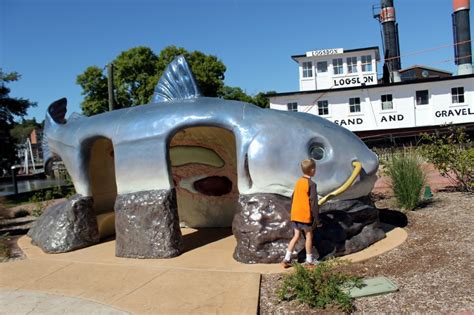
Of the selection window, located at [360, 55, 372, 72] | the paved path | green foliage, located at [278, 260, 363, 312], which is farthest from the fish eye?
window, located at [360, 55, 372, 72]

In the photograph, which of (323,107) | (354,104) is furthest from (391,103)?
(323,107)

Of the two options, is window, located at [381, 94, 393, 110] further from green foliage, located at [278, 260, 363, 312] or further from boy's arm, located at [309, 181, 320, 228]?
green foliage, located at [278, 260, 363, 312]

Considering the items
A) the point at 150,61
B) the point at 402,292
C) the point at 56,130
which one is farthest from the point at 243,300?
the point at 150,61

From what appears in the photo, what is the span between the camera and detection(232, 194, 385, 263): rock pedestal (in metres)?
5.53

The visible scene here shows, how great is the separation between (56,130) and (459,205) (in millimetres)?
7808

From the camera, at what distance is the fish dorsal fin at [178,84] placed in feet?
22.9

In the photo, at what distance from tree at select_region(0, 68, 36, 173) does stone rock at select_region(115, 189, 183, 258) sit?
19791 mm

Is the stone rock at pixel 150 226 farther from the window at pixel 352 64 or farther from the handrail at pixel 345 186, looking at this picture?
the window at pixel 352 64

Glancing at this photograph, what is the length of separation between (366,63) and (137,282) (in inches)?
1142

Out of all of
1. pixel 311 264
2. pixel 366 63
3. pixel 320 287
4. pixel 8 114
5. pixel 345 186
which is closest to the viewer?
pixel 320 287

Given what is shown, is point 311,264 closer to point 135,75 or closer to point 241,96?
point 135,75

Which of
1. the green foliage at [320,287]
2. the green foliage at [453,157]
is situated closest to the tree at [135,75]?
the green foliage at [453,157]

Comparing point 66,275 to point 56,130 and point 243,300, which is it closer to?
point 243,300

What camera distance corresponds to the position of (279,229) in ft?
18.1
